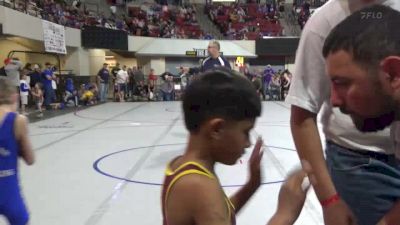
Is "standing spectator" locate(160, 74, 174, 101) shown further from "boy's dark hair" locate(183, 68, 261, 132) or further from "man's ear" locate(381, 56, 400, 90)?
"man's ear" locate(381, 56, 400, 90)

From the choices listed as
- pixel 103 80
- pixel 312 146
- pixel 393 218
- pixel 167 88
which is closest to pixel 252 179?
pixel 312 146

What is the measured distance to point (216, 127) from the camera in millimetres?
1153

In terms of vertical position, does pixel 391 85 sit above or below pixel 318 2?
below

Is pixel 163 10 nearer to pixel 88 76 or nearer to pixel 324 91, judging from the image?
pixel 88 76

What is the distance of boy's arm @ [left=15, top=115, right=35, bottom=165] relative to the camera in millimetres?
2590

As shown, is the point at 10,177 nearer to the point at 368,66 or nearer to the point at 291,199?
the point at 291,199

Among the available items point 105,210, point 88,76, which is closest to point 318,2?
point 88,76

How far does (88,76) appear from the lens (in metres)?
20.8

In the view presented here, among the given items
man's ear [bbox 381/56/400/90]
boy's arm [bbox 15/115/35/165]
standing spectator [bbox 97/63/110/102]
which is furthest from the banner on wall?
man's ear [bbox 381/56/400/90]

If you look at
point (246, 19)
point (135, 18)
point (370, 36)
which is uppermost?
point (246, 19)

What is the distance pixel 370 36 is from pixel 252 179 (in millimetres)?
671

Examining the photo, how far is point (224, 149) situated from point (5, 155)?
71.4 inches

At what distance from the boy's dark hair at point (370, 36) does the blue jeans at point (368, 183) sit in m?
0.55

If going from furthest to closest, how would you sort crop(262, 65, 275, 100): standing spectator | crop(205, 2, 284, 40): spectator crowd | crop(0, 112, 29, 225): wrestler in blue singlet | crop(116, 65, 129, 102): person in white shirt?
crop(205, 2, 284, 40): spectator crowd → crop(116, 65, 129, 102): person in white shirt → crop(262, 65, 275, 100): standing spectator → crop(0, 112, 29, 225): wrestler in blue singlet
